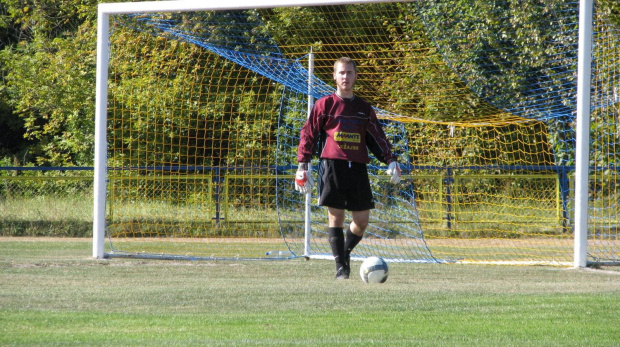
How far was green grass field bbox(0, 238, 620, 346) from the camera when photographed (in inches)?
174

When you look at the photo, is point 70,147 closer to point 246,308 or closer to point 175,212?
point 175,212

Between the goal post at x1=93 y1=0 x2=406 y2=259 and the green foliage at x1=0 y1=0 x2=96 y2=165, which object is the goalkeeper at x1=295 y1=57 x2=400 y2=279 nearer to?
the goal post at x1=93 y1=0 x2=406 y2=259

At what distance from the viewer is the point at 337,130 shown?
7.12 m

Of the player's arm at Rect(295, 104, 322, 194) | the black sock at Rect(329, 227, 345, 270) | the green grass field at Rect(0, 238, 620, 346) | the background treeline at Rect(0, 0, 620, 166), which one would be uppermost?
the background treeline at Rect(0, 0, 620, 166)

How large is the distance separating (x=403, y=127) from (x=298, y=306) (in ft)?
18.9

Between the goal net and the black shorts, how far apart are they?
8.00ft

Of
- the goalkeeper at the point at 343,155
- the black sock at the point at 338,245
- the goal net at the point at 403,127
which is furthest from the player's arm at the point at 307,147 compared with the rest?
the goal net at the point at 403,127

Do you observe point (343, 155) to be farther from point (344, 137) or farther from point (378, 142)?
point (378, 142)

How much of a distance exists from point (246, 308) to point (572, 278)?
3.47 meters

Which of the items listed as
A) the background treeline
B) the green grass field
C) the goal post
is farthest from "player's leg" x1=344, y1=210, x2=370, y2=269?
the background treeline

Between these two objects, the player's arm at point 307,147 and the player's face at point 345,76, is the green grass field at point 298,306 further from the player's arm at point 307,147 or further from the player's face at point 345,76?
the player's face at point 345,76

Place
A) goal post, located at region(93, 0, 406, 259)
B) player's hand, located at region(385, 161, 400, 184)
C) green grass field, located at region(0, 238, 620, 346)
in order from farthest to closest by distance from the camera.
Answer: goal post, located at region(93, 0, 406, 259), player's hand, located at region(385, 161, 400, 184), green grass field, located at region(0, 238, 620, 346)

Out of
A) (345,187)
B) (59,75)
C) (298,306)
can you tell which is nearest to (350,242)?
(345,187)

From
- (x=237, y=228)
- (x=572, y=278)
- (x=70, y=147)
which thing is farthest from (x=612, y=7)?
(x=70, y=147)
